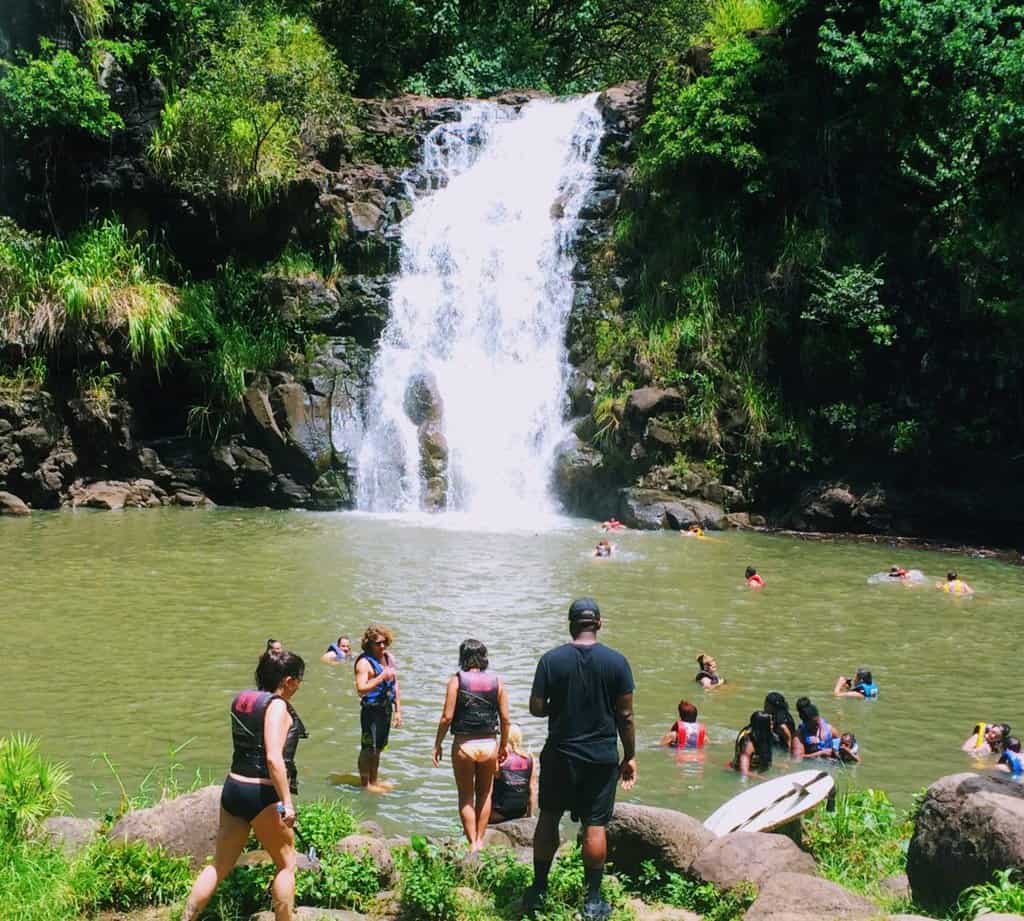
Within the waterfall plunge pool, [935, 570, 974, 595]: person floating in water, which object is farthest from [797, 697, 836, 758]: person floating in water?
[935, 570, 974, 595]: person floating in water

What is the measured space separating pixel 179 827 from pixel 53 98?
2237cm

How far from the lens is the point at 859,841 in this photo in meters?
6.90

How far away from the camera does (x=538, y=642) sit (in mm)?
12641

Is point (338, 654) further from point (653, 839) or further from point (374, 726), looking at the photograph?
point (653, 839)

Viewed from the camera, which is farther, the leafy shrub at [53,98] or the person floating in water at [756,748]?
the leafy shrub at [53,98]

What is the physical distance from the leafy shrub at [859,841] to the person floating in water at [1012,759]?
1.80 metres

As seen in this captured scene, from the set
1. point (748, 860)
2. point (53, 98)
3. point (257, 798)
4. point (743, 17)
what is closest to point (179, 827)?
point (257, 798)

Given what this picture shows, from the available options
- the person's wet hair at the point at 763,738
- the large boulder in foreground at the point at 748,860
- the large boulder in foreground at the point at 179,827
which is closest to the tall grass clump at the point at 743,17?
the person's wet hair at the point at 763,738

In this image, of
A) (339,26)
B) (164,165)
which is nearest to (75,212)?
(164,165)

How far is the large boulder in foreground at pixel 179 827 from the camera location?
19.3ft

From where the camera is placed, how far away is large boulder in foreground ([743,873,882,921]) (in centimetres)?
509

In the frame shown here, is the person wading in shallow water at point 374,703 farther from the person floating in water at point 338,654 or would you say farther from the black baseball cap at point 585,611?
the person floating in water at point 338,654

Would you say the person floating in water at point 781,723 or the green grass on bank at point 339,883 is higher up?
the person floating in water at point 781,723

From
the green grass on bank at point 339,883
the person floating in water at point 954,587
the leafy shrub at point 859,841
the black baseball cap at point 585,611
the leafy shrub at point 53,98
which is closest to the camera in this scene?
the green grass on bank at point 339,883
